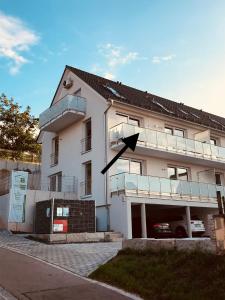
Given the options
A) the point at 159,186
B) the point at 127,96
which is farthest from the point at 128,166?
the point at 127,96

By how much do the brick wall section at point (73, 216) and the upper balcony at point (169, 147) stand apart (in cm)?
462

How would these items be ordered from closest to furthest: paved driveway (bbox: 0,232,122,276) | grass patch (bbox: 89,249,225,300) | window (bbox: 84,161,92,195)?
1. grass patch (bbox: 89,249,225,300)
2. paved driveway (bbox: 0,232,122,276)
3. window (bbox: 84,161,92,195)

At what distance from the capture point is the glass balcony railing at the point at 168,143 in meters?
20.3

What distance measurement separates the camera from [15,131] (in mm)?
35031

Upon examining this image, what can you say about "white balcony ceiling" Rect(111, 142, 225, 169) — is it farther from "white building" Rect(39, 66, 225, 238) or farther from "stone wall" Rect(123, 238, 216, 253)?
"stone wall" Rect(123, 238, 216, 253)

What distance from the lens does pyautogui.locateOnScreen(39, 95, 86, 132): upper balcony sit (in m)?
22.7

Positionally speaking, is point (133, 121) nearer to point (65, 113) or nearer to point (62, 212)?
point (65, 113)

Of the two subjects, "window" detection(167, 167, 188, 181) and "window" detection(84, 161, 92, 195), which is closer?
"window" detection(84, 161, 92, 195)

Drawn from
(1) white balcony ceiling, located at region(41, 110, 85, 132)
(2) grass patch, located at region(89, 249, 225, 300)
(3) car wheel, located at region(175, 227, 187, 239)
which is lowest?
(2) grass patch, located at region(89, 249, 225, 300)

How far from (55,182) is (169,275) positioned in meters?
18.3

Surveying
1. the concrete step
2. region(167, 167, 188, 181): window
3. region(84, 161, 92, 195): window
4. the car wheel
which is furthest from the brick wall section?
region(167, 167, 188, 181): window

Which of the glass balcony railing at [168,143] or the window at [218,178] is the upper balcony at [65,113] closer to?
the glass balcony railing at [168,143]

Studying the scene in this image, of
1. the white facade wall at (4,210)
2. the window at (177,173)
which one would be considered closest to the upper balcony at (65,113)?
the white facade wall at (4,210)

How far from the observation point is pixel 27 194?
1905cm
